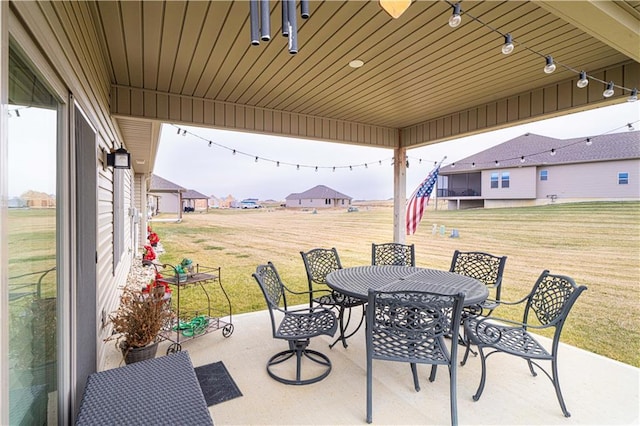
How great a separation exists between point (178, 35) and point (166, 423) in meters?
2.43

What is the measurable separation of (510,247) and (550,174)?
6.59 feet

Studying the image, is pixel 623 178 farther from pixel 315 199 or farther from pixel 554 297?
pixel 315 199

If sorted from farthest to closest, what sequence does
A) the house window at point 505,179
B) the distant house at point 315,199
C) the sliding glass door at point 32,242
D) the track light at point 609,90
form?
the distant house at point 315,199, the house window at point 505,179, the track light at point 609,90, the sliding glass door at point 32,242

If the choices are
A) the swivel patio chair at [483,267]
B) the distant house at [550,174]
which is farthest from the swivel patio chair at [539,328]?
the distant house at [550,174]

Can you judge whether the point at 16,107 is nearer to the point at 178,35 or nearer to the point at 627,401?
the point at 178,35

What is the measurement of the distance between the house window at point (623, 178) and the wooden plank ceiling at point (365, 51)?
3.36 metres

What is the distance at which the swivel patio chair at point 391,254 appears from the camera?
4148 millimetres

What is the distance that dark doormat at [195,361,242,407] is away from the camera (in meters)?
2.32

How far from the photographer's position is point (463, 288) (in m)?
Result: 2.62

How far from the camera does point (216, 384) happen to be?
2480mm

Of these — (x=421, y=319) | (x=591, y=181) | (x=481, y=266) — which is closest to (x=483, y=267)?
(x=481, y=266)

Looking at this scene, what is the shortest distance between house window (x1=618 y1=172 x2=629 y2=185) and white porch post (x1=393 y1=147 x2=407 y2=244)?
12.2 feet

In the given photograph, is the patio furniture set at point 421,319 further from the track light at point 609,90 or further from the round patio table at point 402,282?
the track light at point 609,90

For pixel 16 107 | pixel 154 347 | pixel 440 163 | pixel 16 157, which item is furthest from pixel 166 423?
pixel 440 163
